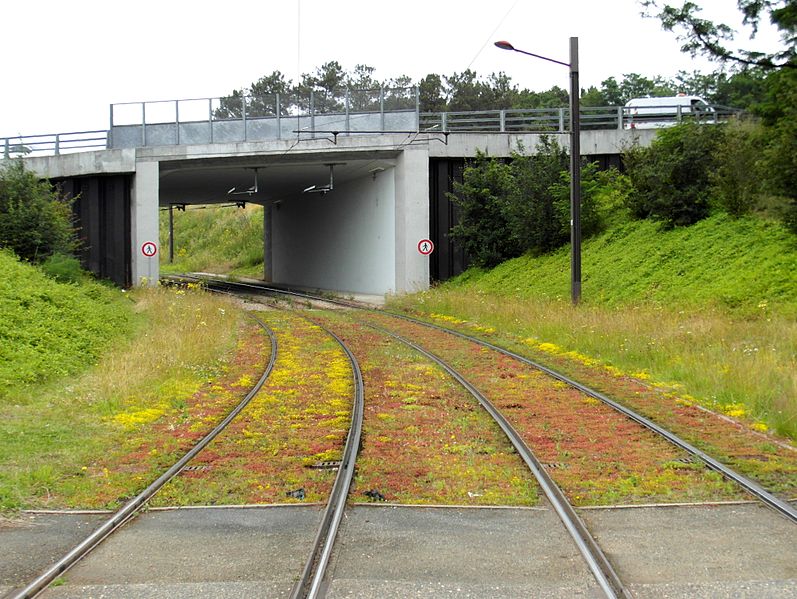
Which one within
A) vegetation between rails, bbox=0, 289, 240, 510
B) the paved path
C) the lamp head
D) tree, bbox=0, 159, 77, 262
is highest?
the lamp head

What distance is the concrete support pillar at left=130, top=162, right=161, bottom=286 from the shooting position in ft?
109

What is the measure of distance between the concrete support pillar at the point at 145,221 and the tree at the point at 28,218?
15.7ft

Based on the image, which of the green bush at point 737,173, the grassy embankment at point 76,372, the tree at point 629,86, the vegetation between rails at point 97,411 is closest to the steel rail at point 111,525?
the vegetation between rails at point 97,411

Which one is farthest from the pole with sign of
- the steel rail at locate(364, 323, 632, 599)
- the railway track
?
the steel rail at locate(364, 323, 632, 599)

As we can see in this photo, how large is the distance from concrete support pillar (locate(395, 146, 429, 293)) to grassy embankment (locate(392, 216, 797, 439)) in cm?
285

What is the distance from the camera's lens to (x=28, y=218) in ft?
89.2

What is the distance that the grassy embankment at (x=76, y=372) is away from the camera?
27.3 ft

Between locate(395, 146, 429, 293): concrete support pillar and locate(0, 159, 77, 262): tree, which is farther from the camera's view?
locate(395, 146, 429, 293): concrete support pillar

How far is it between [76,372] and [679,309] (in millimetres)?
12486

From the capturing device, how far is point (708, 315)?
665 inches

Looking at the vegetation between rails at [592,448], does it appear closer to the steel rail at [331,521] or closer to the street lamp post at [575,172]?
the steel rail at [331,521]

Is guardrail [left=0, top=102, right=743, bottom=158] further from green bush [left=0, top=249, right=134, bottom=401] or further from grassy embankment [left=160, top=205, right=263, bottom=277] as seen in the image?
grassy embankment [left=160, top=205, right=263, bottom=277]

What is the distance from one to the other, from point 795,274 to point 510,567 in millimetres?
14162

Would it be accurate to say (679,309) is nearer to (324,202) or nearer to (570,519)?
(570,519)
